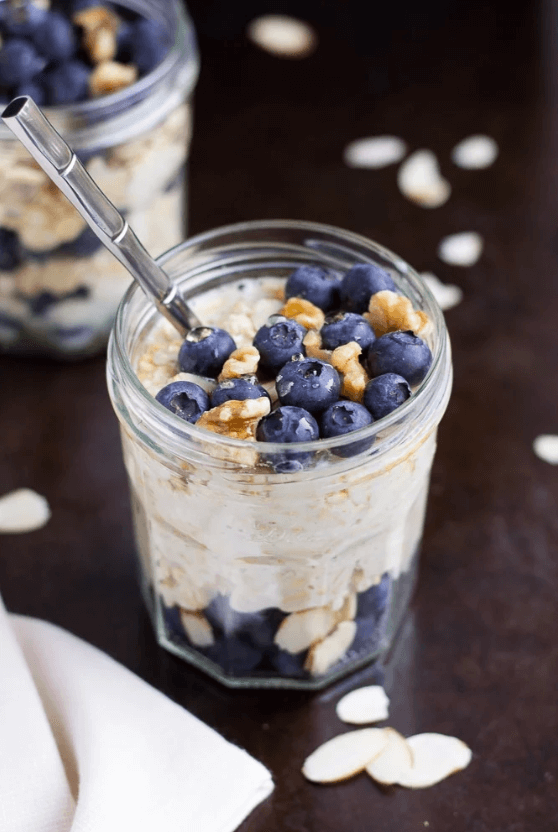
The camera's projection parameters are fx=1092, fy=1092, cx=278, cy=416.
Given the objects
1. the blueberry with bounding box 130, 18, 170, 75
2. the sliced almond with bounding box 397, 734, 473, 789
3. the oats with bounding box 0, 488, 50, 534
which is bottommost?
the sliced almond with bounding box 397, 734, 473, 789

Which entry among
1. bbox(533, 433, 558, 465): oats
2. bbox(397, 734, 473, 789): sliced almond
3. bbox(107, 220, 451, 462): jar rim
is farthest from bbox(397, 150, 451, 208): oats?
bbox(397, 734, 473, 789): sliced almond

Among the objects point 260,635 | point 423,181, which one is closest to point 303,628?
point 260,635

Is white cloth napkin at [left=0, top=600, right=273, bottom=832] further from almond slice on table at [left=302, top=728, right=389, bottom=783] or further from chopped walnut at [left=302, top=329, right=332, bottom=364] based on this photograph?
chopped walnut at [left=302, top=329, right=332, bottom=364]

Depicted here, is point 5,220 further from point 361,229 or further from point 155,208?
point 361,229

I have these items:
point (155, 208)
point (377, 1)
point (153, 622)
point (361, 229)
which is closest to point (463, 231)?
point (361, 229)

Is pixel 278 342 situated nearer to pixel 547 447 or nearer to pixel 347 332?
pixel 347 332

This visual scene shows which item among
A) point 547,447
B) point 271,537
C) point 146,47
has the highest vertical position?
point 146,47
